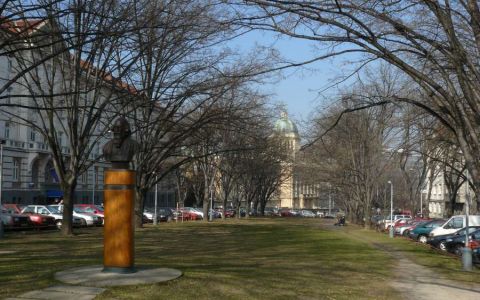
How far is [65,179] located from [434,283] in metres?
18.5

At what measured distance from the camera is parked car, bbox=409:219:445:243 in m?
35.0

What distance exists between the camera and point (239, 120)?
28.3 metres

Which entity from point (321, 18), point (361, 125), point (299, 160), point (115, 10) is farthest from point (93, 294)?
point (299, 160)

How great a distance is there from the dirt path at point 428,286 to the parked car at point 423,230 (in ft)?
63.6

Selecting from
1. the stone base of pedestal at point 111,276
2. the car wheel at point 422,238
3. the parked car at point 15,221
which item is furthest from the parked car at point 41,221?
the stone base of pedestal at point 111,276

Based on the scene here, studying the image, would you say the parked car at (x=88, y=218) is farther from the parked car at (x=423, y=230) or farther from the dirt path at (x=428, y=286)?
the dirt path at (x=428, y=286)

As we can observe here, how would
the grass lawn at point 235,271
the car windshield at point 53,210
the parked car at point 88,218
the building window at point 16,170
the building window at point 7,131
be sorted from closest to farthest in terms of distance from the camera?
the grass lawn at point 235,271, the car windshield at point 53,210, the parked car at point 88,218, the building window at point 7,131, the building window at point 16,170

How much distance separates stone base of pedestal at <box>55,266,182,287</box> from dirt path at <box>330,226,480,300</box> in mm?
4563

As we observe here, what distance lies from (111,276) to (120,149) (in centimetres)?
255

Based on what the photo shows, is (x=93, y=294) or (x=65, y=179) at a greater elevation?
(x=65, y=179)

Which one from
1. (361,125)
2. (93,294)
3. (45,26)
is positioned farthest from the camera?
(361,125)

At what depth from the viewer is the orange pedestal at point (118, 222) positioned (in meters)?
11.5

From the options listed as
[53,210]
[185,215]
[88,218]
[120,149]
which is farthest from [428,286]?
[185,215]

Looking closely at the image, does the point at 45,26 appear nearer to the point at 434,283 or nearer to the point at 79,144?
the point at 79,144
